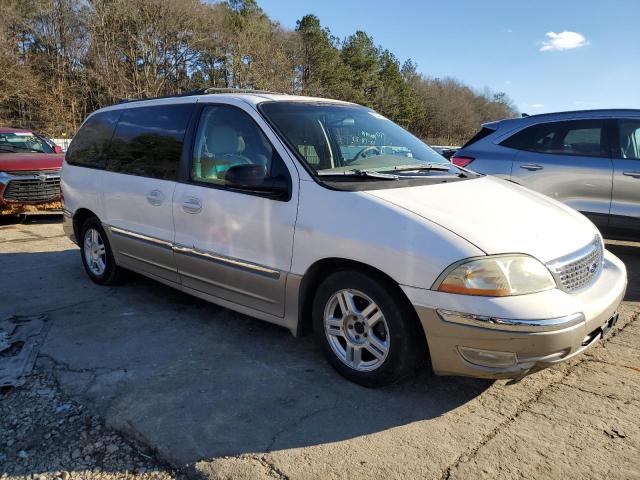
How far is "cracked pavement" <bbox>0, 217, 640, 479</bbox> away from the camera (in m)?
2.41

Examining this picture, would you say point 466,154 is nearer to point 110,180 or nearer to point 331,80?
Result: point 110,180

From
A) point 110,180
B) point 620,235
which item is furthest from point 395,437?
point 620,235

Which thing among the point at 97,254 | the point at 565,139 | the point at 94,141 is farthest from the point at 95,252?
the point at 565,139

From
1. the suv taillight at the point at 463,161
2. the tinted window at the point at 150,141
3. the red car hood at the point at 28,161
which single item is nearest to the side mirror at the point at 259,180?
the tinted window at the point at 150,141

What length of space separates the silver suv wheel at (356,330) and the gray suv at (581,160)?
3.89m

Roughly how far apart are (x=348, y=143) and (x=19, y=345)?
9.45ft

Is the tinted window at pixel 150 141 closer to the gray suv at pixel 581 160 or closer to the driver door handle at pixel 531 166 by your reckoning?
the gray suv at pixel 581 160

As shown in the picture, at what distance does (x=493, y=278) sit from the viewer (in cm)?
254

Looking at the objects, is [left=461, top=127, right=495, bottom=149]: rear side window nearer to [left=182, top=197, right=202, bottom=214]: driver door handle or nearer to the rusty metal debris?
[left=182, top=197, right=202, bottom=214]: driver door handle

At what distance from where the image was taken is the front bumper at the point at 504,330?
250cm

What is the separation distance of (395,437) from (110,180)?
3.61 metres

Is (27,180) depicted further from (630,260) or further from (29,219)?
(630,260)

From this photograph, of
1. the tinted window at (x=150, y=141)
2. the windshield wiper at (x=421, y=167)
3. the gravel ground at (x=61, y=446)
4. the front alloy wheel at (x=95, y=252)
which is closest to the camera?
the gravel ground at (x=61, y=446)

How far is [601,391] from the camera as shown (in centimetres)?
306
